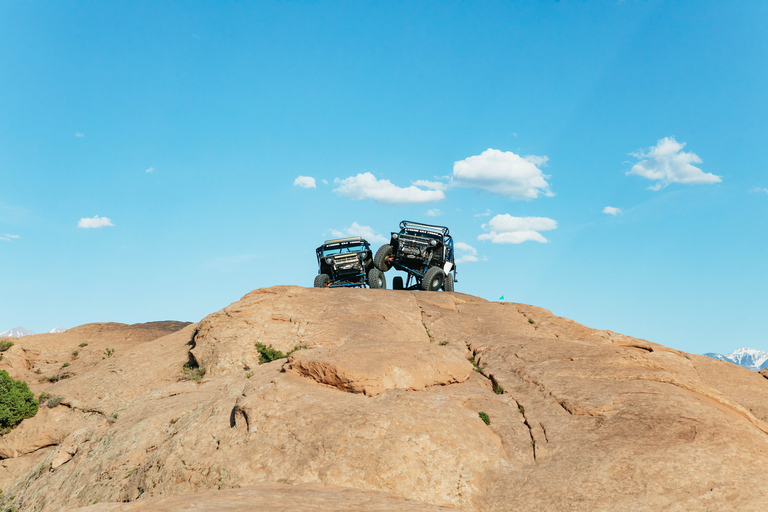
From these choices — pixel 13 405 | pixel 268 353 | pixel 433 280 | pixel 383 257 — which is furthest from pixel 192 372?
pixel 433 280

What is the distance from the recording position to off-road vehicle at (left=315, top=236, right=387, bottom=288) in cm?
2902

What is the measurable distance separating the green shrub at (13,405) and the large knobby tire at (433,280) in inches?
754

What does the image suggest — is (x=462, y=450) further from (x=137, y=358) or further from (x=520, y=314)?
(x=137, y=358)

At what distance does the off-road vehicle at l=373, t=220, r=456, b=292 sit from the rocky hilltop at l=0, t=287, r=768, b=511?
8732 millimetres

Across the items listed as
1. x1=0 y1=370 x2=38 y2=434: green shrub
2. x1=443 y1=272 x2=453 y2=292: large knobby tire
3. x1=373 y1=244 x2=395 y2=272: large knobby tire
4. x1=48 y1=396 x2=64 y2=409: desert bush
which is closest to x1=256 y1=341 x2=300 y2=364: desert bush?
x1=48 y1=396 x2=64 y2=409: desert bush

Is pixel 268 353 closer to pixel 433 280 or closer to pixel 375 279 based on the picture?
pixel 375 279

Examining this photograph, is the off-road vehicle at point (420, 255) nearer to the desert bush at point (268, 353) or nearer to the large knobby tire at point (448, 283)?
the large knobby tire at point (448, 283)

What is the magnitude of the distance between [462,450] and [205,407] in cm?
706

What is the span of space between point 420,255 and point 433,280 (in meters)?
1.74

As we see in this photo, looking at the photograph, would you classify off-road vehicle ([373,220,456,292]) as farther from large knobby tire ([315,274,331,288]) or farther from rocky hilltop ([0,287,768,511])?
rocky hilltop ([0,287,768,511])

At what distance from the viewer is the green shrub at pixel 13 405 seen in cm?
1970

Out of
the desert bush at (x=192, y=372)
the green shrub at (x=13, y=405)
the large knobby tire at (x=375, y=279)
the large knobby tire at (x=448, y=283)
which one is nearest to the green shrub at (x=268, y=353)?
the desert bush at (x=192, y=372)

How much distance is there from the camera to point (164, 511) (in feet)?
20.2

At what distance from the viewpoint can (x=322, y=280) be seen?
28641 millimetres
